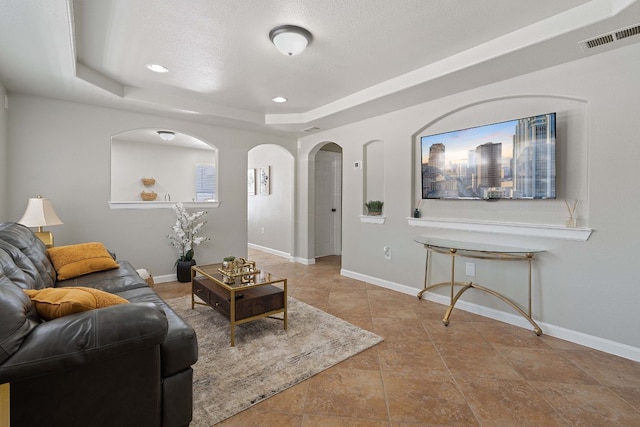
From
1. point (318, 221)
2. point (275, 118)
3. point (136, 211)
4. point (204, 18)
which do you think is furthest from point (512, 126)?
point (136, 211)

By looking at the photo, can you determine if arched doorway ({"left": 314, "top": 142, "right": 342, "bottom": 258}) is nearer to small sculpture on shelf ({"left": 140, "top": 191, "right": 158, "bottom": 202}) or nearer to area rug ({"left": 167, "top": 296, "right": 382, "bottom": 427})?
area rug ({"left": 167, "top": 296, "right": 382, "bottom": 427})

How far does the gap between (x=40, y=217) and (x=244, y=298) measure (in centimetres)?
216

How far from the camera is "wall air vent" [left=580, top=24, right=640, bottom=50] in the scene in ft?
6.84

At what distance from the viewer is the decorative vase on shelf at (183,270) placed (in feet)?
13.9

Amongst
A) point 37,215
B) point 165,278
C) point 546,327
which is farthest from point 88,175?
point 546,327

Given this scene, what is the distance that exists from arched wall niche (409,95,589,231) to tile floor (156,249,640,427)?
3.47ft

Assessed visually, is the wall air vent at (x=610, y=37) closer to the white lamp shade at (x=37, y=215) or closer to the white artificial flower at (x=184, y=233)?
the white artificial flower at (x=184, y=233)

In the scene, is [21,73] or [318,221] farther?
[318,221]

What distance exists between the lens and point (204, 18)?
7.22ft

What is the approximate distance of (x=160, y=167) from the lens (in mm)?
7203

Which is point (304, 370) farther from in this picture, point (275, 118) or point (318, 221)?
point (318, 221)

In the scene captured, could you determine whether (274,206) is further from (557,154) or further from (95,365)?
(95,365)

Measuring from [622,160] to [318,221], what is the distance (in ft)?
14.8

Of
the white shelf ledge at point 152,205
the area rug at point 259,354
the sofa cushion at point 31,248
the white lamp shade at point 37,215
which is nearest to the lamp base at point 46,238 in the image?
the white lamp shade at point 37,215
